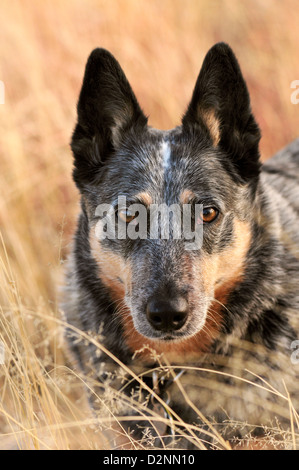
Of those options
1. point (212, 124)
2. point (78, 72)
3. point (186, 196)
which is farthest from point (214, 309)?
point (78, 72)

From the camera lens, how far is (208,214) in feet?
8.95

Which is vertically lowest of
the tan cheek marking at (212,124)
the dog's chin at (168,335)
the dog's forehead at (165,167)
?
the dog's chin at (168,335)

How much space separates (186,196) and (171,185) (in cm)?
9

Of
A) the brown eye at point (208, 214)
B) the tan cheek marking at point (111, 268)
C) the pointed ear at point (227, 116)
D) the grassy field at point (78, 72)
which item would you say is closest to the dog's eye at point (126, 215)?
the tan cheek marking at point (111, 268)

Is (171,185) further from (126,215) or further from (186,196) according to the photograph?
(126,215)

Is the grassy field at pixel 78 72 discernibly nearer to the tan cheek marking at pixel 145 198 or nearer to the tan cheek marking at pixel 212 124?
the tan cheek marking at pixel 145 198

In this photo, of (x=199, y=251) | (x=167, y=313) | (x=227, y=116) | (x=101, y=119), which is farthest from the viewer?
(x=101, y=119)

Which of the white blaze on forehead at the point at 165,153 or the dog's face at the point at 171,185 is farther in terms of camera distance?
the white blaze on forehead at the point at 165,153

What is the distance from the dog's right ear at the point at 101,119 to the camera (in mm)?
2875

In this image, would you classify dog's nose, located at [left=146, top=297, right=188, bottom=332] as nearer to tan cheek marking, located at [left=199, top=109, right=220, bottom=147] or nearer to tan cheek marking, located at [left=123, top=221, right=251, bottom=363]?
tan cheek marking, located at [left=123, top=221, right=251, bottom=363]

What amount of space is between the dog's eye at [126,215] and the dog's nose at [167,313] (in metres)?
0.49

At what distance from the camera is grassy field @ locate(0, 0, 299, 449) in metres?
4.78
